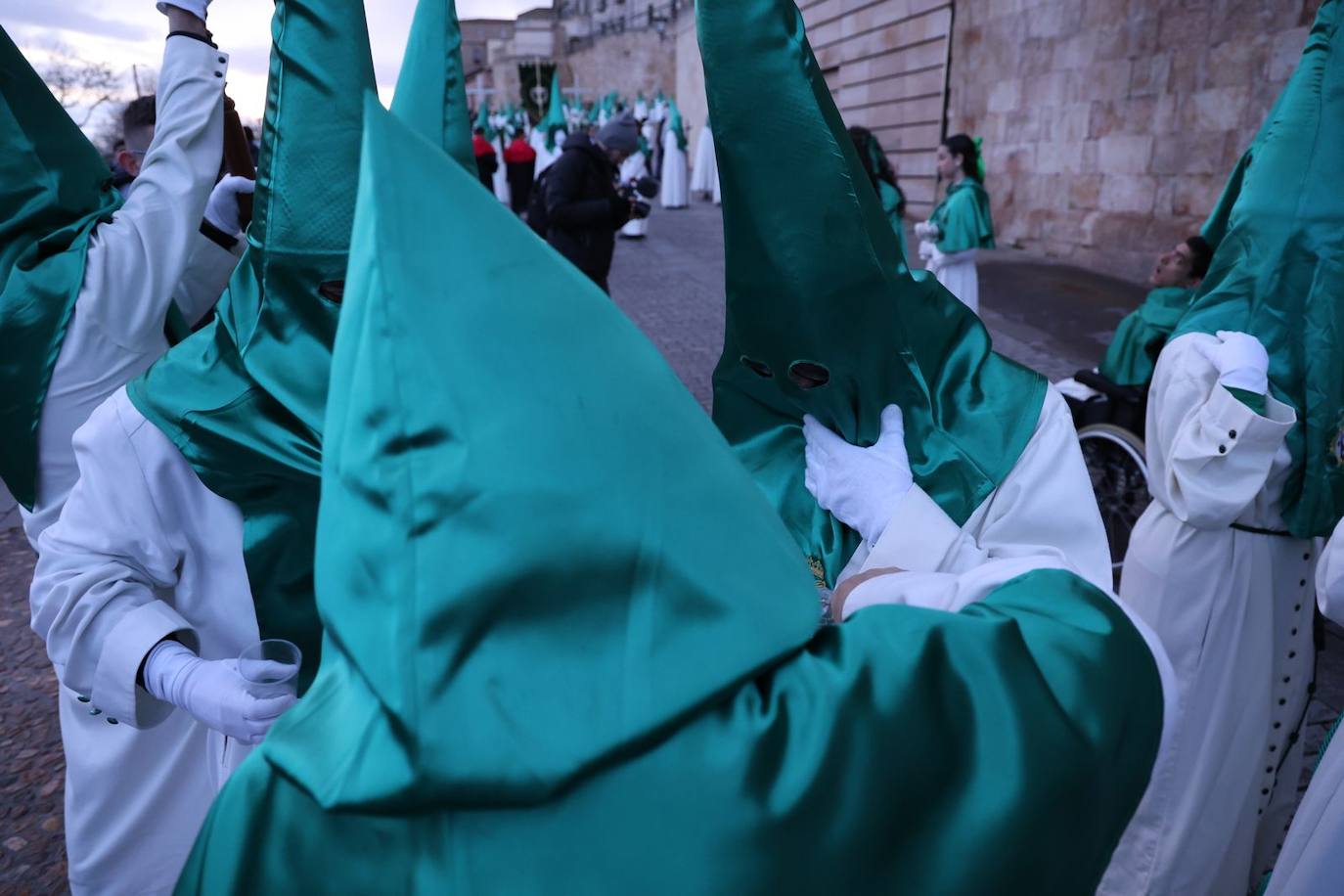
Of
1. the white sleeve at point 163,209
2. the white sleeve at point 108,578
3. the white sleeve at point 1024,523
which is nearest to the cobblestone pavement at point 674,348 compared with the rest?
the white sleeve at point 163,209

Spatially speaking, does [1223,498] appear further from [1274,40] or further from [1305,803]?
[1274,40]

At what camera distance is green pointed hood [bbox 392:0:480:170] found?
71.3 inches

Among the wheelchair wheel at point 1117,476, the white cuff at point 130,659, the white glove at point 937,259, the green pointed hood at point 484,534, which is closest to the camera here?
the green pointed hood at point 484,534

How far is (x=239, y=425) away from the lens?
5.53 feet

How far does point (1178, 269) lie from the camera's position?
4.08 meters

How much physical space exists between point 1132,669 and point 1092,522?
2.60 ft

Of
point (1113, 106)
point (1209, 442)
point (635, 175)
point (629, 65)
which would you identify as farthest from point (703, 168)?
point (1209, 442)

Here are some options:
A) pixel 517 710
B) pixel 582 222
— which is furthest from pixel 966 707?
pixel 582 222

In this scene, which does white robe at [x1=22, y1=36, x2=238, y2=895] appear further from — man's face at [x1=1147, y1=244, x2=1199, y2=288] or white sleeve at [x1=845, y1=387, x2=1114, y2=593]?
man's face at [x1=1147, y1=244, x2=1199, y2=288]

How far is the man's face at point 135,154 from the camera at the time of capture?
11.8ft

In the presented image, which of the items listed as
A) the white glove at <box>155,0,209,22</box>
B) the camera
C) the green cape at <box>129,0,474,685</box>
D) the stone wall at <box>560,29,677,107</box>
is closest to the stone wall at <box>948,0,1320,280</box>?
the camera

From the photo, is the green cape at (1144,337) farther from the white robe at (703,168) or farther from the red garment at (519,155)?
the white robe at (703,168)

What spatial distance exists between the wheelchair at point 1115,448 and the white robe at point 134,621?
382 cm

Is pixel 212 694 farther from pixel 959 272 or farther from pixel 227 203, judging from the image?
pixel 959 272
